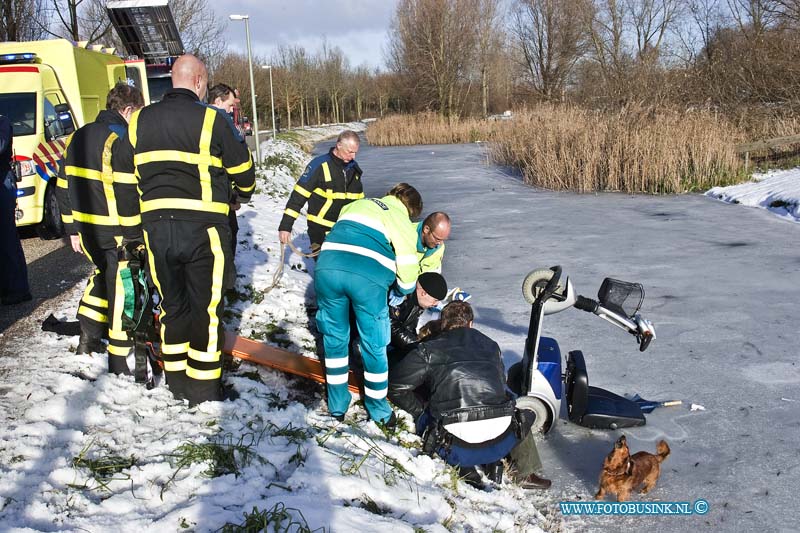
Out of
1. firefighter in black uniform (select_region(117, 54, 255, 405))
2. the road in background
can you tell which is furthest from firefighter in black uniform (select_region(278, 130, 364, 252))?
the road in background

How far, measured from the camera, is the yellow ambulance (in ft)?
26.2

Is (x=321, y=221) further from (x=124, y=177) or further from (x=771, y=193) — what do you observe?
(x=771, y=193)

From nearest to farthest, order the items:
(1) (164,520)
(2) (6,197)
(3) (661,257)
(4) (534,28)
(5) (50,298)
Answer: (1) (164,520)
(2) (6,197)
(5) (50,298)
(3) (661,257)
(4) (534,28)

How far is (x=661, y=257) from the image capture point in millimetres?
7652

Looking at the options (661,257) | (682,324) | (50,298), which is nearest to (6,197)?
(50,298)

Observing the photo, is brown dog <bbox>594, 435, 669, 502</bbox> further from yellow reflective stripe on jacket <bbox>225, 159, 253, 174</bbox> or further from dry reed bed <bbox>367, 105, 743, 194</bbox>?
dry reed bed <bbox>367, 105, 743, 194</bbox>

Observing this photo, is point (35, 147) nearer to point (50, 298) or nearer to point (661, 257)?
point (50, 298)

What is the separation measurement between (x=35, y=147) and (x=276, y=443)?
677cm

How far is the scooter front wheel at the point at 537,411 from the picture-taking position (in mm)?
3656

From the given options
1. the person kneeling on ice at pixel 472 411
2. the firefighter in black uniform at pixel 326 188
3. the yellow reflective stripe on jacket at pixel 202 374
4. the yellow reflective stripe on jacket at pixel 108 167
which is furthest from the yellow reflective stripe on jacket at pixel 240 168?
the firefighter in black uniform at pixel 326 188

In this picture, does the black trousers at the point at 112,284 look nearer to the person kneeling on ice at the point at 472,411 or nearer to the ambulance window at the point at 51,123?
the person kneeling on ice at the point at 472,411

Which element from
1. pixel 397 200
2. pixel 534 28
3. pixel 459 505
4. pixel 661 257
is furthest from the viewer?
pixel 534 28

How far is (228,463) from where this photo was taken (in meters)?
2.94

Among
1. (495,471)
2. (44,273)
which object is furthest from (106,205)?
(44,273)
